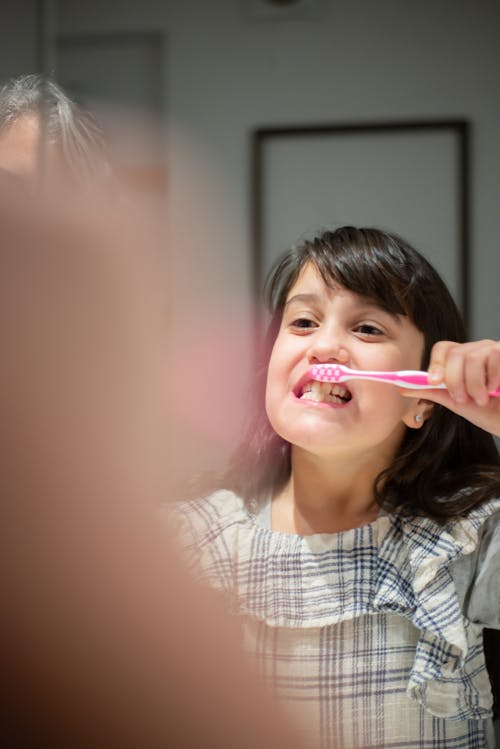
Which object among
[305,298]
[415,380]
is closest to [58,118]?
[305,298]

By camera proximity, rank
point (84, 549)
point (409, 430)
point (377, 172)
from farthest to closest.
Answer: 1. point (377, 172)
2. point (409, 430)
3. point (84, 549)

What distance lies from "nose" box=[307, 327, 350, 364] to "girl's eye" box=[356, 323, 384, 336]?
26mm

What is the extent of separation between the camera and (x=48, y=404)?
0.18 metres

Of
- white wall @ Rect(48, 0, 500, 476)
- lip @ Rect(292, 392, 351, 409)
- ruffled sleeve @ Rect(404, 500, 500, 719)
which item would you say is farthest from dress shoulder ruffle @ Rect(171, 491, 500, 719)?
white wall @ Rect(48, 0, 500, 476)

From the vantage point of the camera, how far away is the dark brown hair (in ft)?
2.07

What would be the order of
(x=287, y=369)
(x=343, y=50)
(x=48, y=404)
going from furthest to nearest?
(x=343, y=50) → (x=287, y=369) → (x=48, y=404)

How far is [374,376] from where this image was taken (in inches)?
22.2

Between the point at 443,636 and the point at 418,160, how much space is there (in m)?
0.54

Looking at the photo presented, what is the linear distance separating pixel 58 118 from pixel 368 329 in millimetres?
326

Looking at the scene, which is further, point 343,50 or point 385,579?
point 343,50

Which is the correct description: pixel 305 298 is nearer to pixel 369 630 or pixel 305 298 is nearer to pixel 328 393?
pixel 328 393

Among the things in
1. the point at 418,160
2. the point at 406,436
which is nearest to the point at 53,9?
the point at 418,160

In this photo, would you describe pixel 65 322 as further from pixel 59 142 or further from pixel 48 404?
pixel 59 142

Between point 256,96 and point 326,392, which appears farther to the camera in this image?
point 256,96
